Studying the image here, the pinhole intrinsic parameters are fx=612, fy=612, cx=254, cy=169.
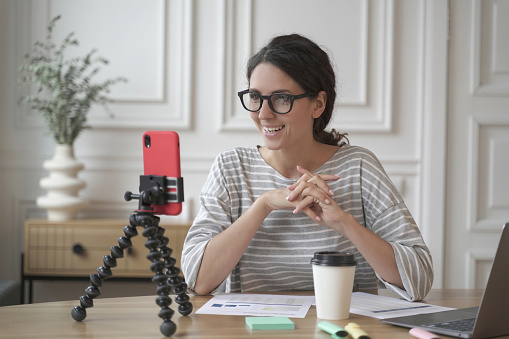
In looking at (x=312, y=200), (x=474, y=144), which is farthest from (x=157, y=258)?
(x=474, y=144)

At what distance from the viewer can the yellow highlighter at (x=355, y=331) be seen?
1050mm

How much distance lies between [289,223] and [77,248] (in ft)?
4.55

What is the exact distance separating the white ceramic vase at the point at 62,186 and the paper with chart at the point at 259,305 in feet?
5.29

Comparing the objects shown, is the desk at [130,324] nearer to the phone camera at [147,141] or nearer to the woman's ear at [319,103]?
the phone camera at [147,141]

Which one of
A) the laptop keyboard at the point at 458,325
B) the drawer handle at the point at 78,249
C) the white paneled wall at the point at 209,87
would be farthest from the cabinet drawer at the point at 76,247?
the laptop keyboard at the point at 458,325

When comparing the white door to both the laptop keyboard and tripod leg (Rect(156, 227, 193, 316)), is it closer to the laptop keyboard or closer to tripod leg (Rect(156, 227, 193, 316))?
the laptop keyboard

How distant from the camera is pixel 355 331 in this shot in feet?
3.50

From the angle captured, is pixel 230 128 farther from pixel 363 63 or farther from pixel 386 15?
pixel 386 15

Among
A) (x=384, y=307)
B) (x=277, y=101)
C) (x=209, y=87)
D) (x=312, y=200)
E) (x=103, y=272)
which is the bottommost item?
(x=384, y=307)

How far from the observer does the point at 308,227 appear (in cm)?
172

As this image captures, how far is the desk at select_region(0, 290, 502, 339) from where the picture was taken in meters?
1.10

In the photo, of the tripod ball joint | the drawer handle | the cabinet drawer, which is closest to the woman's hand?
the tripod ball joint

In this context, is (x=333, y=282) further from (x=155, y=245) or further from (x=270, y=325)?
(x=155, y=245)

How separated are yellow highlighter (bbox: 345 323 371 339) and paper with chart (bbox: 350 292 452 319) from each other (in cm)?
16
